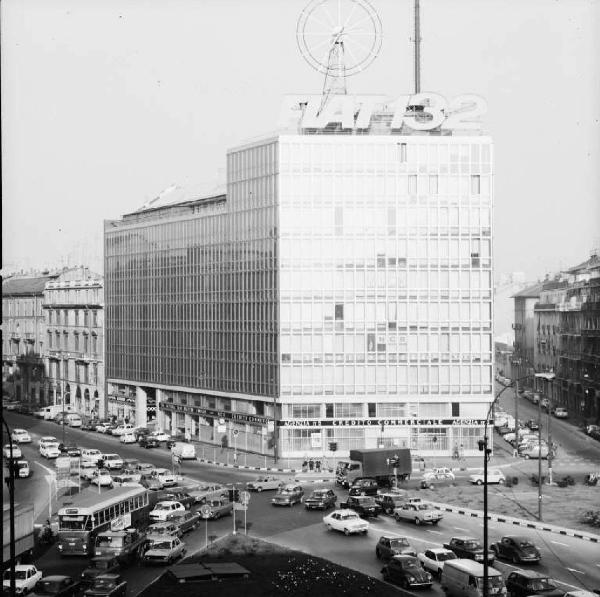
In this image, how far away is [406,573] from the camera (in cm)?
5241

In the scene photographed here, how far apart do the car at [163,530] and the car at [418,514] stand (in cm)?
1493

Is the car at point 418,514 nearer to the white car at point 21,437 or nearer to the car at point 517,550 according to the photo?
Result: the car at point 517,550

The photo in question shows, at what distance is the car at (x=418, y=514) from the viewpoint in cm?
6906

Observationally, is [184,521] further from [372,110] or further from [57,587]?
[372,110]

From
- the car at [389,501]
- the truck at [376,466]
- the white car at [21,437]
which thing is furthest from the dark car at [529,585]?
the white car at [21,437]

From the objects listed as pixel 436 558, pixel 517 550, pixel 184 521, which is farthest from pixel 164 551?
pixel 517 550

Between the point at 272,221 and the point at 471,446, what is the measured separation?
3184 centimetres

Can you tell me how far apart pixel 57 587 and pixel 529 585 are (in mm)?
22120

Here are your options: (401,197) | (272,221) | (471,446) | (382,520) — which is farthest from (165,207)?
(382,520)

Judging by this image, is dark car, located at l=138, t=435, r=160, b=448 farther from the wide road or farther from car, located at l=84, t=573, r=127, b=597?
car, located at l=84, t=573, r=127, b=597

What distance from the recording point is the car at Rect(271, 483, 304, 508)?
7769 centimetres

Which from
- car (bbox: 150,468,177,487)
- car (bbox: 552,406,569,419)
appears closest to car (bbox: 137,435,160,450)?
car (bbox: 150,468,177,487)

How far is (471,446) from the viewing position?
11156 cm

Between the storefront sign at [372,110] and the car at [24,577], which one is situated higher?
the storefront sign at [372,110]
